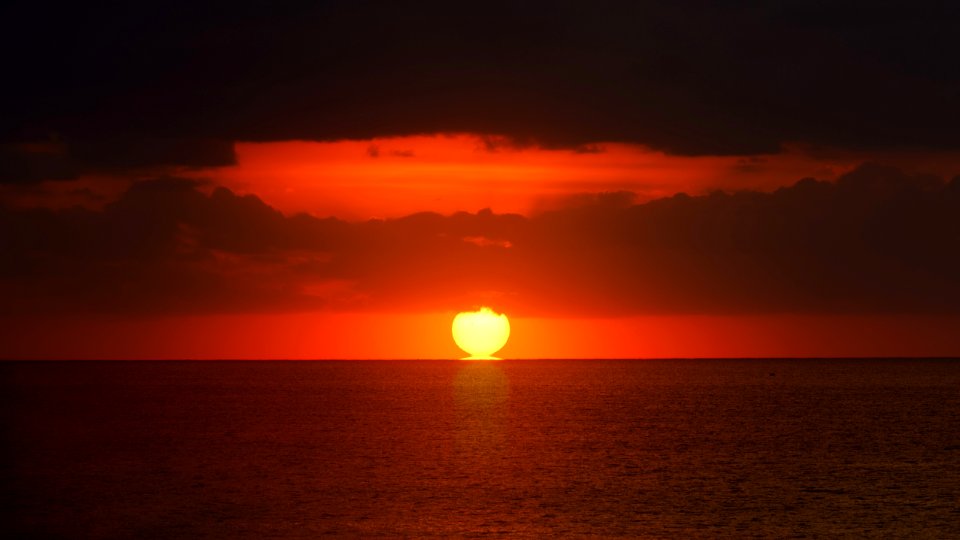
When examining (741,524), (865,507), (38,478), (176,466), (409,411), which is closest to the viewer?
(741,524)

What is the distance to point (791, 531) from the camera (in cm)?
5719

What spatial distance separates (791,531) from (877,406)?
415ft

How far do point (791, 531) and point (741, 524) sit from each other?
2.86 m

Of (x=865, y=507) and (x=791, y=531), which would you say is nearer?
(x=791, y=531)

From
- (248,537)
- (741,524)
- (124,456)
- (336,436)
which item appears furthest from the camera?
(336,436)

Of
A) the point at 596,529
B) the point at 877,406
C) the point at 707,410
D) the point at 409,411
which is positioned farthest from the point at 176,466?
the point at 877,406

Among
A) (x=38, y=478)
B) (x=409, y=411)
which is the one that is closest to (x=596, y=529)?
(x=38, y=478)

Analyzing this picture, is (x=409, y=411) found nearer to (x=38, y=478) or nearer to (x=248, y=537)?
(x=38, y=478)

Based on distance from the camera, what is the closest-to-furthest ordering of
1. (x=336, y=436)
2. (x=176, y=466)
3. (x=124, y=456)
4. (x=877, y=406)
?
(x=176, y=466)
(x=124, y=456)
(x=336, y=436)
(x=877, y=406)

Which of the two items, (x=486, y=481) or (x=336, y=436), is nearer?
(x=486, y=481)

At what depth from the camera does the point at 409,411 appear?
161 meters

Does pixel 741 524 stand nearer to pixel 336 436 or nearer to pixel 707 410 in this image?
pixel 336 436

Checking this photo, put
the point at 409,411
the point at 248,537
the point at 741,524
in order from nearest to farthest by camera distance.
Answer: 1. the point at 248,537
2. the point at 741,524
3. the point at 409,411

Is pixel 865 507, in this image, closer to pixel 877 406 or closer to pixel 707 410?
pixel 707 410
